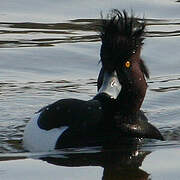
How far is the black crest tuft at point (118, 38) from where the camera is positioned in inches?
399

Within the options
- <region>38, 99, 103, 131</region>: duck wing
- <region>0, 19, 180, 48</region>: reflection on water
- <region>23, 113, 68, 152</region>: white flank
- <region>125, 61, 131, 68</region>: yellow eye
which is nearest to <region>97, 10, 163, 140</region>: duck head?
<region>125, 61, 131, 68</region>: yellow eye

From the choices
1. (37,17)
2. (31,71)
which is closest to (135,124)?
(31,71)

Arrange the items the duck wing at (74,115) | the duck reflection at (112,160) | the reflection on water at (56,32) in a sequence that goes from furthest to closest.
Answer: the reflection on water at (56,32) → the duck wing at (74,115) → the duck reflection at (112,160)

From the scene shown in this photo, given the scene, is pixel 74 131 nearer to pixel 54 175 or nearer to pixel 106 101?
pixel 106 101

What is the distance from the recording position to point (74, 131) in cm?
1019

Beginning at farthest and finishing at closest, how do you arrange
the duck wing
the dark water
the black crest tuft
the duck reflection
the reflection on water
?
1. the reflection on water
2. the duck wing
3. the black crest tuft
4. the dark water
5. the duck reflection

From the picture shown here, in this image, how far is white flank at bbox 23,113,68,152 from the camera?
33.5 ft

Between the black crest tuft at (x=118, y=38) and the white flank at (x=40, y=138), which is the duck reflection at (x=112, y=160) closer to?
the white flank at (x=40, y=138)

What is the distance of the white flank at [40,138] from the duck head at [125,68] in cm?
65

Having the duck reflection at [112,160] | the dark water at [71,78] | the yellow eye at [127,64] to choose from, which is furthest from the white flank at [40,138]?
the yellow eye at [127,64]

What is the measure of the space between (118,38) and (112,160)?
4.16ft

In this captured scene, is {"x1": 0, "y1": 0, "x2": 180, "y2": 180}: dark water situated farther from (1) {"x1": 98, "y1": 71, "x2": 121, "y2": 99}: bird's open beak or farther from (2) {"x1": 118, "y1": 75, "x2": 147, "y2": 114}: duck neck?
(1) {"x1": 98, "y1": 71, "x2": 121, "y2": 99}: bird's open beak

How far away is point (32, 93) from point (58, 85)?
19.7 inches

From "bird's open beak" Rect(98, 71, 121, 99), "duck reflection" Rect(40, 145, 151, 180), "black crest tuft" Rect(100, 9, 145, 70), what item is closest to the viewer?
"duck reflection" Rect(40, 145, 151, 180)
